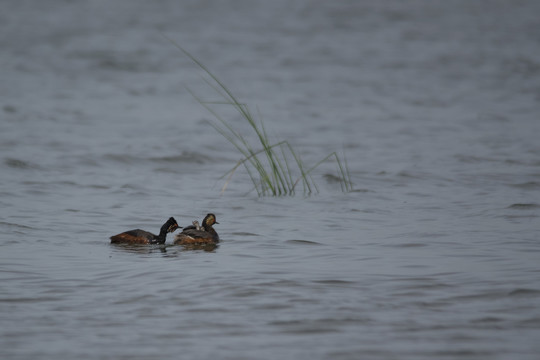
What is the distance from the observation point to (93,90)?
22875 millimetres

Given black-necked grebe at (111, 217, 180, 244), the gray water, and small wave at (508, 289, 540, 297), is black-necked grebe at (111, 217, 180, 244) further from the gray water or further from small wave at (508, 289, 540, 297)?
small wave at (508, 289, 540, 297)

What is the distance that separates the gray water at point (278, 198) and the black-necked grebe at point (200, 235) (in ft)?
0.93

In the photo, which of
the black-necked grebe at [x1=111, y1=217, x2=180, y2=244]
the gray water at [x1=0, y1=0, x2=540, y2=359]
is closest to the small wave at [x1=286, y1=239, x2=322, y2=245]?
the gray water at [x1=0, y1=0, x2=540, y2=359]

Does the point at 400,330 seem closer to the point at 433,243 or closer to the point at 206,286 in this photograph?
the point at 206,286

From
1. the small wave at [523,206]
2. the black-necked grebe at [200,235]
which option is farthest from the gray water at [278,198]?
the black-necked grebe at [200,235]

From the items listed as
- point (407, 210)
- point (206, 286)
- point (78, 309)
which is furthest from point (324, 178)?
point (78, 309)

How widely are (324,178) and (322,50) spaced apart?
1609 centimetres

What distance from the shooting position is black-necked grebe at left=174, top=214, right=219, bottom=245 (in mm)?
8797

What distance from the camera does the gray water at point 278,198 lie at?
5730 millimetres

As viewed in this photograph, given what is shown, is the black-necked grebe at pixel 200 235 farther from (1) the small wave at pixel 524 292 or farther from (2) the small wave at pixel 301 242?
(1) the small wave at pixel 524 292

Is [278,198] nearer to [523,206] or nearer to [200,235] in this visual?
[200,235]

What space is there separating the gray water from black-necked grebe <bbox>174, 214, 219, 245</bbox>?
28 centimetres

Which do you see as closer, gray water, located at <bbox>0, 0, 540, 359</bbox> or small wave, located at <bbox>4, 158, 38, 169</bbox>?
gray water, located at <bbox>0, 0, 540, 359</bbox>

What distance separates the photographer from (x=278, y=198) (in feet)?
38.9
